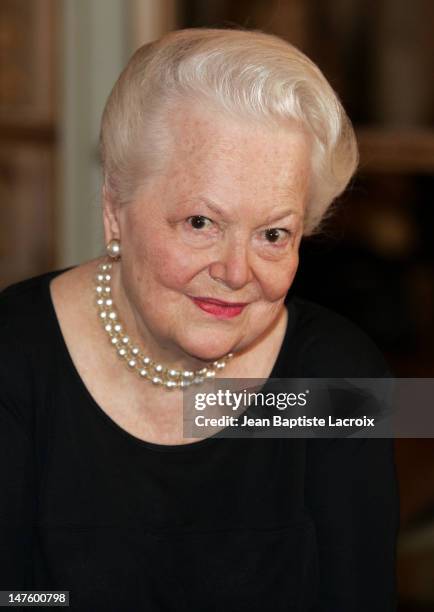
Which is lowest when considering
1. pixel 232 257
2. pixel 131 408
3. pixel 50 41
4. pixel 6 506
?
pixel 6 506

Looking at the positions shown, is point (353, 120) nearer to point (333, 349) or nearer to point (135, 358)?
point (333, 349)

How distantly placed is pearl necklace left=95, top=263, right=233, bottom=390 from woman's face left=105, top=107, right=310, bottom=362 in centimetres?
10

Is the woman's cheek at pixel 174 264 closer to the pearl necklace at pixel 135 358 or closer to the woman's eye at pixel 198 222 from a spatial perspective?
the woman's eye at pixel 198 222

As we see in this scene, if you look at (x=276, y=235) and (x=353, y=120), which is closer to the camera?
(x=276, y=235)

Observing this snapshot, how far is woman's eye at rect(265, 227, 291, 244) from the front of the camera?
134cm

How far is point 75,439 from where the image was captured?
147 cm

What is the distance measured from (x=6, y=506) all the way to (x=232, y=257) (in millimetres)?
461

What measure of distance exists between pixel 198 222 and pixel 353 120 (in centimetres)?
212

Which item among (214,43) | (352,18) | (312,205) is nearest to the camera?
(214,43)

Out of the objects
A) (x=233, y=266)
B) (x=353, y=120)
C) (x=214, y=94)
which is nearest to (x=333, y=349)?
(x=233, y=266)

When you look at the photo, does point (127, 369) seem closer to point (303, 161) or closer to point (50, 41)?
point (303, 161)

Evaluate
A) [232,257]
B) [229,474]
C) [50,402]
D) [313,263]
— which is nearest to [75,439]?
[50,402]

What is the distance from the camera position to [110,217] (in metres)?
1.43

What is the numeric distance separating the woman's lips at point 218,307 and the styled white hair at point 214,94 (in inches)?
6.7
